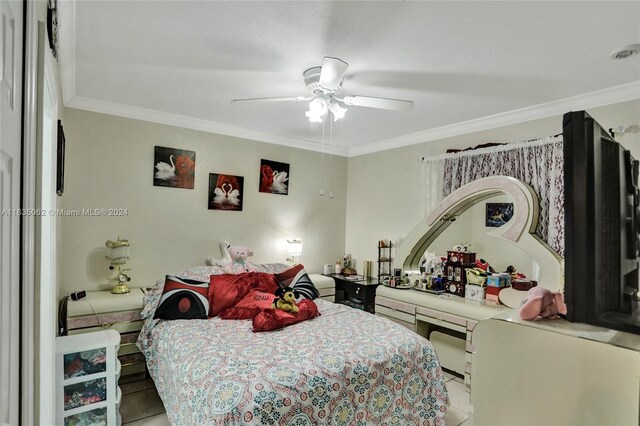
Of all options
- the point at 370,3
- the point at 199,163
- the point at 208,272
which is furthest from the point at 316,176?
the point at 370,3

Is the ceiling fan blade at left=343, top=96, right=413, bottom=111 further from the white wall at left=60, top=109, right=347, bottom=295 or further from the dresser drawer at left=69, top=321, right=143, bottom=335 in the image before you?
the dresser drawer at left=69, top=321, right=143, bottom=335

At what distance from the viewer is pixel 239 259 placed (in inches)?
153

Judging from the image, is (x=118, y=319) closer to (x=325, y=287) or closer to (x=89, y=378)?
(x=89, y=378)

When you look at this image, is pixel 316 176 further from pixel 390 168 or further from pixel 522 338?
pixel 522 338

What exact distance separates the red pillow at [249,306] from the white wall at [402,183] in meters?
2.03

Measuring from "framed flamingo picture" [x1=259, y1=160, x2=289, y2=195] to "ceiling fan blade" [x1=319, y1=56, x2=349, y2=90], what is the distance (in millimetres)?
2289

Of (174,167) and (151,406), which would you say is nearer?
(151,406)

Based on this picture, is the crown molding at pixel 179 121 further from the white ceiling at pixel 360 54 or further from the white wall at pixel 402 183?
the white wall at pixel 402 183

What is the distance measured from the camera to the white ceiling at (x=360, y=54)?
179cm

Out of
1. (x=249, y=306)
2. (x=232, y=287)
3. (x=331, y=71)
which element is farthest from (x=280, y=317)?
(x=331, y=71)

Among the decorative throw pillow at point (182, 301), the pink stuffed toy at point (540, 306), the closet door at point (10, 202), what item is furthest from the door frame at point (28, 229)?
the decorative throw pillow at point (182, 301)

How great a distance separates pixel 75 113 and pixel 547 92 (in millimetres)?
4038

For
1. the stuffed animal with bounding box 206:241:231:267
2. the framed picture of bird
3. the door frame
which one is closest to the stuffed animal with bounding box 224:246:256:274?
the stuffed animal with bounding box 206:241:231:267

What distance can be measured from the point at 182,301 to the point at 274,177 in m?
2.01
